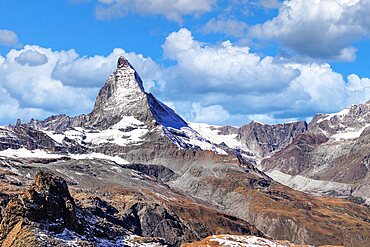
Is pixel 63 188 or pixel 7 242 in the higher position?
pixel 63 188

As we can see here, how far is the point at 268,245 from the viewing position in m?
161

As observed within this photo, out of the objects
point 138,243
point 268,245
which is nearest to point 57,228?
point 138,243

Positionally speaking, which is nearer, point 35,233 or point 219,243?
point 35,233

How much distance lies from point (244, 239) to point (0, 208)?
6118 centimetres

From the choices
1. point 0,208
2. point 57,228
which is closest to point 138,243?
point 57,228

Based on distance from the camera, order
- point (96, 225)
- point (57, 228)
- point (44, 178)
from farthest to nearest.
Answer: point (96, 225)
point (44, 178)
point (57, 228)

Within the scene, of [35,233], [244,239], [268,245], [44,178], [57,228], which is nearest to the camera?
[35,233]

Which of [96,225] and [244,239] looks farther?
[244,239]

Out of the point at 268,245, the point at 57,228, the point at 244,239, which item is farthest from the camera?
the point at 244,239

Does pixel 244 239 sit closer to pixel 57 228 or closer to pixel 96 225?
pixel 96 225

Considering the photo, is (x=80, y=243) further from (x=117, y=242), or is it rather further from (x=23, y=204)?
(x=117, y=242)

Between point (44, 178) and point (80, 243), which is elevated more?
point (44, 178)

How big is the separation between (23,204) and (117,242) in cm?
1714

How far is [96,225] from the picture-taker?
96062 mm
